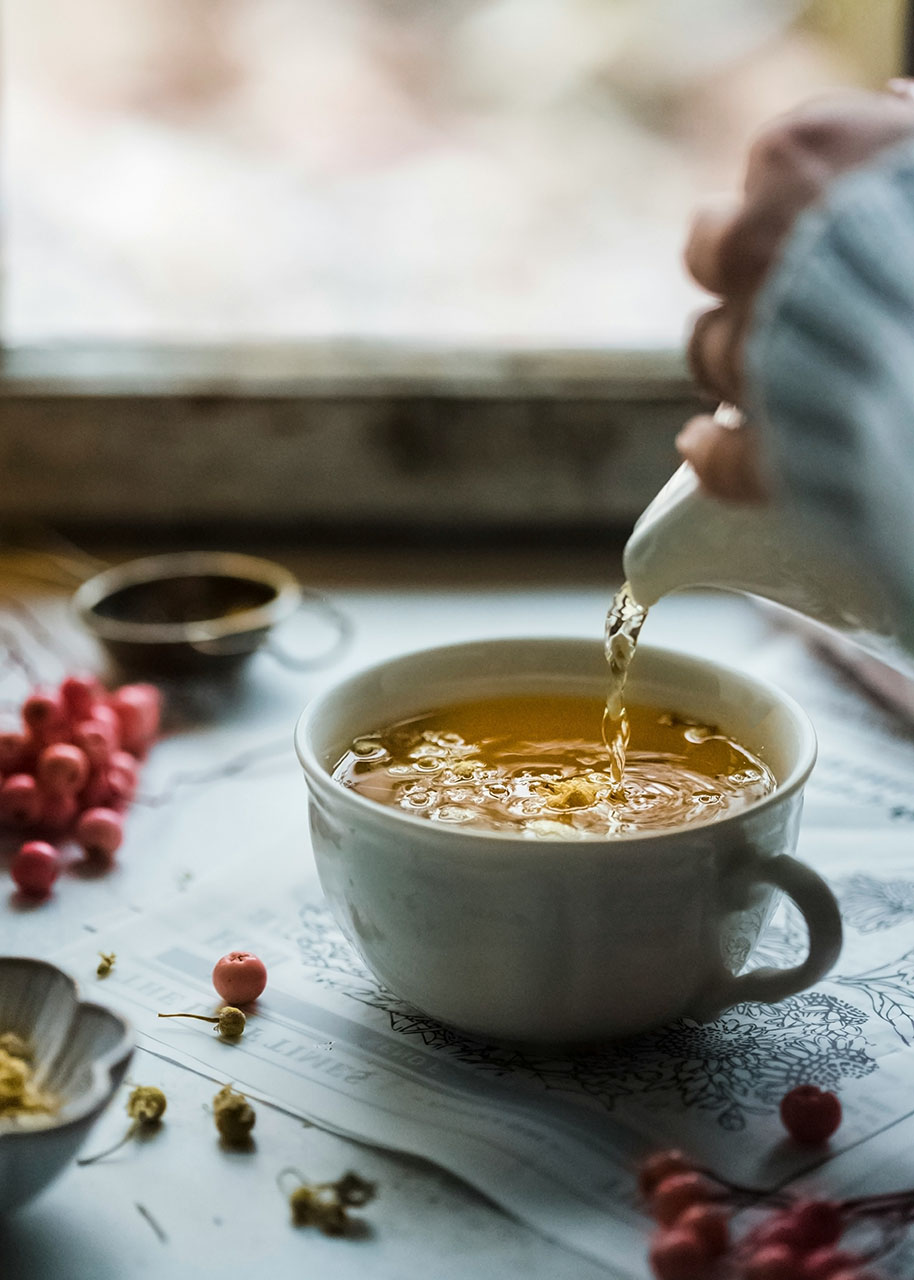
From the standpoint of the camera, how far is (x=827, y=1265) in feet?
1.45

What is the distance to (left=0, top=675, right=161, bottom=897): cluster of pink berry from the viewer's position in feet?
2.44

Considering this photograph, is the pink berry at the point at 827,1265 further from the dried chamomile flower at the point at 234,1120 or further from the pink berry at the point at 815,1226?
the dried chamomile flower at the point at 234,1120

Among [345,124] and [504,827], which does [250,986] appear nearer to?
[504,827]

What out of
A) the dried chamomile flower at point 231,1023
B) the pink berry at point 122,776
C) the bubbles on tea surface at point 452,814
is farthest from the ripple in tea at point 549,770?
the pink berry at point 122,776

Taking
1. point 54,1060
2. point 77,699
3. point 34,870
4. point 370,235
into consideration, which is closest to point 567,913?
point 54,1060

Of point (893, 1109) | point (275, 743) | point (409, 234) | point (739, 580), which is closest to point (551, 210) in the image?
point (409, 234)

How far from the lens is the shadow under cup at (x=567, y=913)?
50 centimetres

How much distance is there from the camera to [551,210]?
1.25m

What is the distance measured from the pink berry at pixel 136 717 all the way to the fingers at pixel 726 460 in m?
0.46

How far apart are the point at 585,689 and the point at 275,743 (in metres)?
0.27

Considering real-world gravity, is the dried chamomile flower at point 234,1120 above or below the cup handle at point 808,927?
below

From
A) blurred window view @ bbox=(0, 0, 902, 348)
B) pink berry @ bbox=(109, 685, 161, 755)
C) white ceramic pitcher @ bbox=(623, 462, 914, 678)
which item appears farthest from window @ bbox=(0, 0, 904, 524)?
white ceramic pitcher @ bbox=(623, 462, 914, 678)

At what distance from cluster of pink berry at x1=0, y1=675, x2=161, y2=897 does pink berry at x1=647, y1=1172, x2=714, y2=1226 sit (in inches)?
14.5

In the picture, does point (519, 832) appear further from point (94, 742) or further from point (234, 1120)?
point (94, 742)
